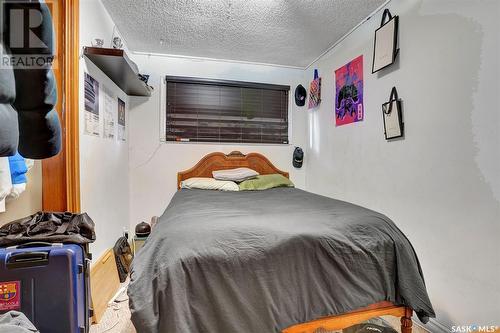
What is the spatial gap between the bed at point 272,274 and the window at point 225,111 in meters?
1.85

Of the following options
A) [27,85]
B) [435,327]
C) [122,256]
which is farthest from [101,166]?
[435,327]

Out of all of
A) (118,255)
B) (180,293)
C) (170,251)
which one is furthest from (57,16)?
(118,255)

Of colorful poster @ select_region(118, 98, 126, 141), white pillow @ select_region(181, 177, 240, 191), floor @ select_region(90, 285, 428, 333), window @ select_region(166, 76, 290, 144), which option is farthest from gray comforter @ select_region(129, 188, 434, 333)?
window @ select_region(166, 76, 290, 144)

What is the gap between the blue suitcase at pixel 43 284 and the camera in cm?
112

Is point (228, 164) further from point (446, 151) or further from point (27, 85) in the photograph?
point (27, 85)

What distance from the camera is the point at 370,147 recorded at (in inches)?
89.2

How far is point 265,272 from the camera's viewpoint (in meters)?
1.15

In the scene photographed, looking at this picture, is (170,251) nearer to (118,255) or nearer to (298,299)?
(298,299)

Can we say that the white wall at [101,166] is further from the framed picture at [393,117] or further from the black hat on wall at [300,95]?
the framed picture at [393,117]

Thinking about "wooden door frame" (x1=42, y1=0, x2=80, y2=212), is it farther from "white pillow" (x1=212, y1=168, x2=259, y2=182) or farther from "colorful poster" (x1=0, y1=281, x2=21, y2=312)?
"white pillow" (x1=212, y1=168, x2=259, y2=182)

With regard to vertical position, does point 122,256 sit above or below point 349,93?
below

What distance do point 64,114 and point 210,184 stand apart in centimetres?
151

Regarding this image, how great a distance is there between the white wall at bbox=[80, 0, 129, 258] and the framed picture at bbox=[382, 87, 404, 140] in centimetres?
233

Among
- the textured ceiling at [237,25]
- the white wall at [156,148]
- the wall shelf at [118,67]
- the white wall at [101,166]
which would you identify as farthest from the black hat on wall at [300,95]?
the white wall at [101,166]
